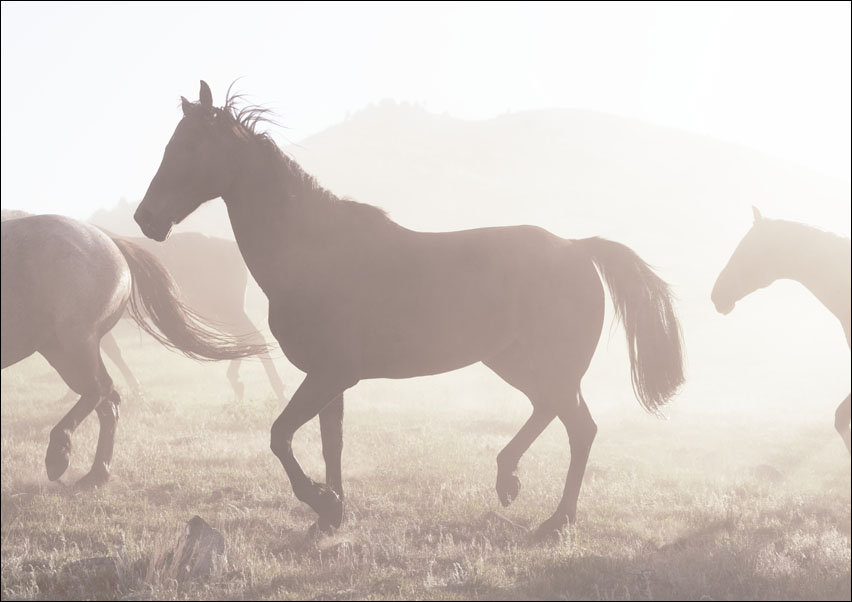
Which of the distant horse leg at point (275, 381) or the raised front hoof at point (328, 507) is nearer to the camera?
the raised front hoof at point (328, 507)

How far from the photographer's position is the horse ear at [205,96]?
209 inches

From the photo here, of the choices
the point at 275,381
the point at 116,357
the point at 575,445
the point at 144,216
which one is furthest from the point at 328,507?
the point at 116,357

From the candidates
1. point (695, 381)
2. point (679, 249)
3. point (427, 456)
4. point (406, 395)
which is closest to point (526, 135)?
point (679, 249)

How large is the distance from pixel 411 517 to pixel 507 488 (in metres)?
0.91

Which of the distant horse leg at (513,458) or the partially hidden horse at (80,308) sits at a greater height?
the partially hidden horse at (80,308)

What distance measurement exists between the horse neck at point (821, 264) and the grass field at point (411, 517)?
6.30ft

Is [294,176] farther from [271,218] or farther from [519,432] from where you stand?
[519,432]

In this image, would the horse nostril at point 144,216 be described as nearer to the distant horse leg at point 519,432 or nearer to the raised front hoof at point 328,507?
the raised front hoof at point 328,507

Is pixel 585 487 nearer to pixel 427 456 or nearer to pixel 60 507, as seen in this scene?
pixel 427 456

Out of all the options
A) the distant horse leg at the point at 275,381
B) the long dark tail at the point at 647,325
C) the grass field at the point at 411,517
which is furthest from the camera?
the distant horse leg at the point at 275,381

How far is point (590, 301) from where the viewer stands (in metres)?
6.10

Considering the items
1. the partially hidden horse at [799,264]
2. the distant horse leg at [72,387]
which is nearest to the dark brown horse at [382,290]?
the partially hidden horse at [799,264]

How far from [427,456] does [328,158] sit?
85726 millimetres

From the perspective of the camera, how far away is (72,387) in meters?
6.70
